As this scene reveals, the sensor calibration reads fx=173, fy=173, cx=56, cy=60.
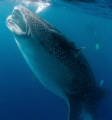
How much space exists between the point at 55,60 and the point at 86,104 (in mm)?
2187

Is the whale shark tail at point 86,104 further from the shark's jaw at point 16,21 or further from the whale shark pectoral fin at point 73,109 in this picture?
the shark's jaw at point 16,21

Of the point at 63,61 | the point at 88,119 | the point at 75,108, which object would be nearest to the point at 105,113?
the point at 88,119

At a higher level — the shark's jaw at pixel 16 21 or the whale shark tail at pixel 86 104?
the shark's jaw at pixel 16 21

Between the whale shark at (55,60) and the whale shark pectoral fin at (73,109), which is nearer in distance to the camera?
the whale shark at (55,60)

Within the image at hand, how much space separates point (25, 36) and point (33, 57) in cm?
63

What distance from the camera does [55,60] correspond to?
3791 millimetres

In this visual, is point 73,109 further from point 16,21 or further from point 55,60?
point 16,21

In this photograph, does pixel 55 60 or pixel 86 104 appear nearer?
pixel 55 60

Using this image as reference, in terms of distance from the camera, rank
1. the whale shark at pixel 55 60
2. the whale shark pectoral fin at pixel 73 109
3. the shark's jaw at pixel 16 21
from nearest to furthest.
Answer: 1. the whale shark at pixel 55 60
2. the shark's jaw at pixel 16 21
3. the whale shark pectoral fin at pixel 73 109

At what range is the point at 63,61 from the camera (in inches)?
153

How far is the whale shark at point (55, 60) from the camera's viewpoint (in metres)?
3.33

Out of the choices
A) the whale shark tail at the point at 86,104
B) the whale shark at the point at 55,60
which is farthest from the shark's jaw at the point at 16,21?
the whale shark tail at the point at 86,104

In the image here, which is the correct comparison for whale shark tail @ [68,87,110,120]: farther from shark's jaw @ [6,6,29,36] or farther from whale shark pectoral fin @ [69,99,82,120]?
shark's jaw @ [6,6,29,36]

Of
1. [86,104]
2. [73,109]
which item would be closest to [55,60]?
[73,109]
